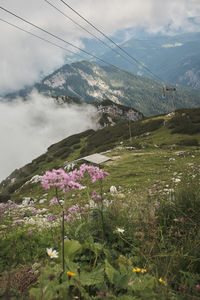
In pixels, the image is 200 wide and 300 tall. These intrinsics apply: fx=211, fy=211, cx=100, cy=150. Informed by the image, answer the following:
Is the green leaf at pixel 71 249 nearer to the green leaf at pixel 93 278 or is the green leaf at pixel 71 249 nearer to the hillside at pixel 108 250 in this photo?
the hillside at pixel 108 250

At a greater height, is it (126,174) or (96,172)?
(96,172)

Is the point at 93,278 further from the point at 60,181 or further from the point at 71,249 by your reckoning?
the point at 60,181

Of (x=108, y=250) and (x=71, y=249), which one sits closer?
(x=71, y=249)

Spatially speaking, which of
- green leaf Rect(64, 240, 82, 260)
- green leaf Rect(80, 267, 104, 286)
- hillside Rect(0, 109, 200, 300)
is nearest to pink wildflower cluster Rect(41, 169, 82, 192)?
hillside Rect(0, 109, 200, 300)

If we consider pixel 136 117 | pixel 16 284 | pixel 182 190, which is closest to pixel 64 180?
pixel 16 284

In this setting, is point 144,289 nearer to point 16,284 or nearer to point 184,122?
point 16,284

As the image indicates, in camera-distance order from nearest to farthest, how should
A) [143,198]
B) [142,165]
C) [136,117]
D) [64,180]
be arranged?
[64,180] → [143,198] → [142,165] → [136,117]

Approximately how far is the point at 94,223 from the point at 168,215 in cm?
158

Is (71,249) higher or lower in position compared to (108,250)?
higher

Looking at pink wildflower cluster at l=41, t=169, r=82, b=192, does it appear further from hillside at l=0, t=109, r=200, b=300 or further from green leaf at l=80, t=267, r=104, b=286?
green leaf at l=80, t=267, r=104, b=286

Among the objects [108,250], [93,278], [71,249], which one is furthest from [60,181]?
[108,250]

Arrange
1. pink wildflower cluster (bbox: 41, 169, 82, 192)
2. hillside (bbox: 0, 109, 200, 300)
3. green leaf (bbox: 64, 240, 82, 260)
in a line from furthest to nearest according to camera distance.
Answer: green leaf (bbox: 64, 240, 82, 260) < pink wildflower cluster (bbox: 41, 169, 82, 192) < hillside (bbox: 0, 109, 200, 300)

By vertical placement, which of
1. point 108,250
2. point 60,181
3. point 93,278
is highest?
point 60,181

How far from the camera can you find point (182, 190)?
491 centimetres
